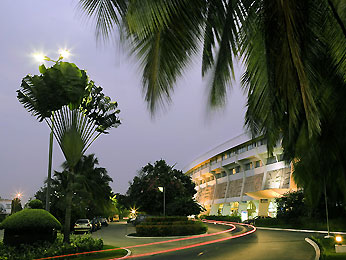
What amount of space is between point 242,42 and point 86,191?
40.7 meters

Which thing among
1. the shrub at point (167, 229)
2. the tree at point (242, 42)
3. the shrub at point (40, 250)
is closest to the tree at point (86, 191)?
the shrub at point (167, 229)

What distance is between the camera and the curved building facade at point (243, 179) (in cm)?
5406

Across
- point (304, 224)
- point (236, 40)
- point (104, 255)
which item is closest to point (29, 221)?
point (104, 255)

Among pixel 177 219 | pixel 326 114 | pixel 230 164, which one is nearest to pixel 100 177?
pixel 177 219

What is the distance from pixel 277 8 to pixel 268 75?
1107mm

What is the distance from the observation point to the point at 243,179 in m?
65.9

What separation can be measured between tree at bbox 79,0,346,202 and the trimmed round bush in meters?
9.60

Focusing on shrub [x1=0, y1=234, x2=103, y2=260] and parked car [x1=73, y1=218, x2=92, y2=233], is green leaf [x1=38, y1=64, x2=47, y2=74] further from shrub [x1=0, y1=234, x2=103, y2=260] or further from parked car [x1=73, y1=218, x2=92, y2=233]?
parked car [x1=73, y1=218, x2=92, y2=233]

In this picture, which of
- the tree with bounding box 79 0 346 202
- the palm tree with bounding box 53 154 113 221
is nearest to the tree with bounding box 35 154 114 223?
the palm tree with bounding box 53 154 113 221

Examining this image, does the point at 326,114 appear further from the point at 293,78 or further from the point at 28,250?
the point at 28,250

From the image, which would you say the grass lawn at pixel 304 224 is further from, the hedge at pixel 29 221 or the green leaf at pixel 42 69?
the green leaf at pixel 42 69

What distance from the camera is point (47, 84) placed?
15047 mm

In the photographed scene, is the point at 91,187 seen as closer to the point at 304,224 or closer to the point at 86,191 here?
the point at 86,191

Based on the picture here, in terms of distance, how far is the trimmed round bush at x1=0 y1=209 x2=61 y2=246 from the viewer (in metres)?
13.5
